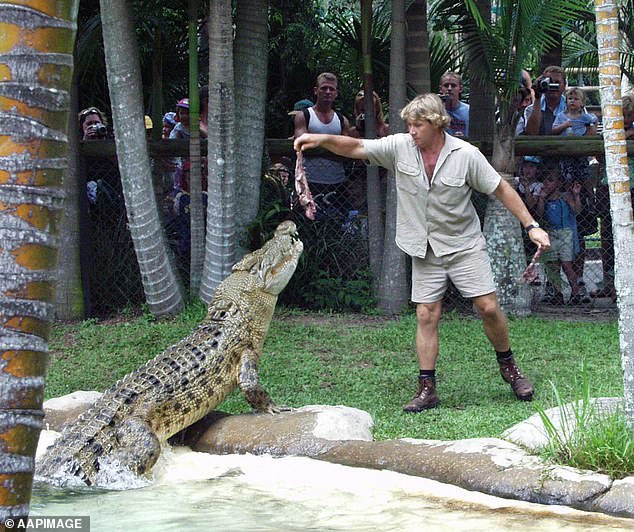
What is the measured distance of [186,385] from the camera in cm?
523

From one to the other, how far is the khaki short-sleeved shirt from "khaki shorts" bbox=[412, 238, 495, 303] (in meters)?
0.06

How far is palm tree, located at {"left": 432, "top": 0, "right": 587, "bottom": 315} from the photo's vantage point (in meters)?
7.68

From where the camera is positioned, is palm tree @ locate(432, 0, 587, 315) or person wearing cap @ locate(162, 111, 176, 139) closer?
palm tree @ locate(432, 0, 587, 315)

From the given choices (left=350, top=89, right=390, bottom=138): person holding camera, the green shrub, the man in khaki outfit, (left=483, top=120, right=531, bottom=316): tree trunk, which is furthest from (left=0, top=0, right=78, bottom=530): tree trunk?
(left=350, top=89, right=390, bottom=138): person holding camera

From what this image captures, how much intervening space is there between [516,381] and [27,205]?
430 centimetres

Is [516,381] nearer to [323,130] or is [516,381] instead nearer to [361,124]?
[323,130]

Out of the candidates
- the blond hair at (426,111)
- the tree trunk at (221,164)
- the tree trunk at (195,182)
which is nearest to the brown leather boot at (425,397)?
the blond hair at (426,111)

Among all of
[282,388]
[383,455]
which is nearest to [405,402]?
[282,388]

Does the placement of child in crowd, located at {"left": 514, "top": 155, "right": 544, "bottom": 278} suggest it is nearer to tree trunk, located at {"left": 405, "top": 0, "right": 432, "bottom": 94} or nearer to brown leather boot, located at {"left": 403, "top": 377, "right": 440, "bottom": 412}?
tree trunk, located at {"left": 405, "top": 0, "right": 432, "bottom": 94}

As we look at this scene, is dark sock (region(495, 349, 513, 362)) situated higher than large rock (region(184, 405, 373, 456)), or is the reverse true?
dark sock (region(495, 349, 513, 362))

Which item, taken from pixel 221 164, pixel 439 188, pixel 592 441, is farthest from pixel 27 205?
pixel 221 164

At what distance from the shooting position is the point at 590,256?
8484mm

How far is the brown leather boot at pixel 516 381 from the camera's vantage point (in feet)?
19.1

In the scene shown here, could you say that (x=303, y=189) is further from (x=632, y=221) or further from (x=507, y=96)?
(x=507, y=96)
